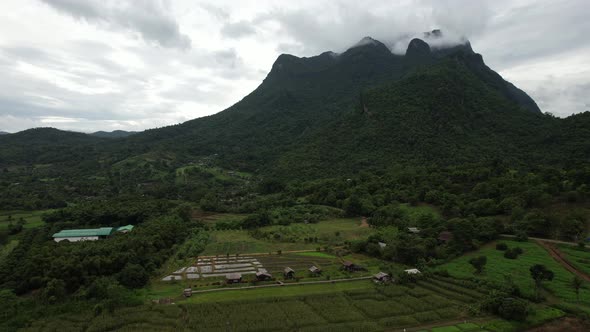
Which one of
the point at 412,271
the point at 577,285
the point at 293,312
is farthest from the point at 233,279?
the point at 577,285

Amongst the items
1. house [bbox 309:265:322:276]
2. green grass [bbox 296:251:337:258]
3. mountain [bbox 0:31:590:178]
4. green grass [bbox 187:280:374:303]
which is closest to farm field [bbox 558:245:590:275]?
green grass [bbox 187:280:374:303]

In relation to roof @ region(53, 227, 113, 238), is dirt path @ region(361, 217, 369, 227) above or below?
below

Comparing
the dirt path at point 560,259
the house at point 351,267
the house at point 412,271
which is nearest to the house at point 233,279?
the house at point 351,267

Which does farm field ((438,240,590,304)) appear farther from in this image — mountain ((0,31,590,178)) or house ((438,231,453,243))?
mountain ((0,31,590,178))

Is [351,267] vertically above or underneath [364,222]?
underneath

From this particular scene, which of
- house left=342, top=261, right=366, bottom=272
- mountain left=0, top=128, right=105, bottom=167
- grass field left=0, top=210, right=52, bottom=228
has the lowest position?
house left=342, top=261, right=366, bottom=272

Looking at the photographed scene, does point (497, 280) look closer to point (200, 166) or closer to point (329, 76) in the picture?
point (200, 166)

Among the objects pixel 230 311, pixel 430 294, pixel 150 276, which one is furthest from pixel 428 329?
pixel 150 276

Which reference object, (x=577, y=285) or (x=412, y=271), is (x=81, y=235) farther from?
(x=577, y=285)
